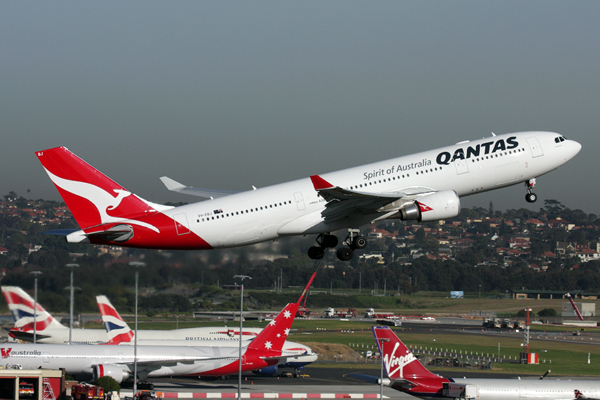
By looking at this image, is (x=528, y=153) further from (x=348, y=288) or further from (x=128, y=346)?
(x=348, y=288)

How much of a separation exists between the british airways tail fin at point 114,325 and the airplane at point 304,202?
25.3ft

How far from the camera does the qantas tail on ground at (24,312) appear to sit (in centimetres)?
4362

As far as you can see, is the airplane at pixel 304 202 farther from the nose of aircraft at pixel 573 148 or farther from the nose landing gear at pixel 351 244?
the nose of aircraft at pixel 573 148

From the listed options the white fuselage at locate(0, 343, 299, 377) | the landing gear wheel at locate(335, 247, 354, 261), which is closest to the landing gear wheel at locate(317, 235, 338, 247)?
the landing gear wheel at locate(335, 247, 354, 261)

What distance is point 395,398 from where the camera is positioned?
2117 inches

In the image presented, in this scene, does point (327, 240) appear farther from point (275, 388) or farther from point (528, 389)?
point (275, 388)

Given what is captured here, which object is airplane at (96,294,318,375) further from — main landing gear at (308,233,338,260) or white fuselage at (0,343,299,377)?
main landing gear at (308,233,338,260)

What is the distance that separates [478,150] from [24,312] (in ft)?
103

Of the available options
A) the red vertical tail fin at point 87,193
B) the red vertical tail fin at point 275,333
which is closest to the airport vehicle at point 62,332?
the red vertical tail fin at point 87,193

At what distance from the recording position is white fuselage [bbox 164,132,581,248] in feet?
143

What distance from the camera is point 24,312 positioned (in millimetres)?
51656

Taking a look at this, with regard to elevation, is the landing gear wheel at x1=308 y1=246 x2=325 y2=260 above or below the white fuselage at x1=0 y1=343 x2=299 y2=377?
above

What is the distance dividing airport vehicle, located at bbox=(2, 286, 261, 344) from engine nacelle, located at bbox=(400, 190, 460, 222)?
2319 centimetres

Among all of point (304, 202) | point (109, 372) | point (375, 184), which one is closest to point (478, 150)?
point (375, 184)
